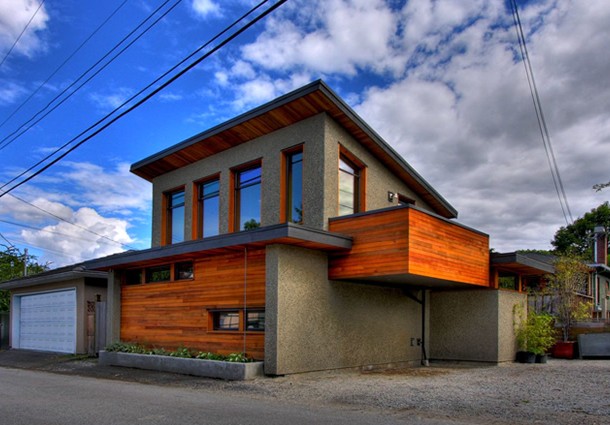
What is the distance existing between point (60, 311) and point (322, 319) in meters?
12.1

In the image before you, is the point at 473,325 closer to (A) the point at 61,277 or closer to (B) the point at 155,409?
(B) the point at 155,409

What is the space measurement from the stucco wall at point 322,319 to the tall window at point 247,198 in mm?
3208

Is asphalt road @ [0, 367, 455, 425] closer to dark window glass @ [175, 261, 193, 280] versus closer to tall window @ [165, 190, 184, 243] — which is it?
dark window glass @ [175, 261, 193, 280]

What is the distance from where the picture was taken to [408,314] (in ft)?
51.7

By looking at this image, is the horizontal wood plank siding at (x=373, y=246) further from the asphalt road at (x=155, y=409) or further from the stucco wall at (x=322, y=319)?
the asphalt road at (x=155, y=409)

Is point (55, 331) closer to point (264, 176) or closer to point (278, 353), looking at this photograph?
point (264, 176)

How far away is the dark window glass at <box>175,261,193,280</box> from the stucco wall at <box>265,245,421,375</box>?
353 centimetres

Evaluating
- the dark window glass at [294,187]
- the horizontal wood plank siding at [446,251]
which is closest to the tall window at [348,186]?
the dark window glass at [294,187]

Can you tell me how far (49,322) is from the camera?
814 inches

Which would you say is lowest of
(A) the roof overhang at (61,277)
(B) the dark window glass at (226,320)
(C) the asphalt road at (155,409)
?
(C) the asphalt road at (155,409)

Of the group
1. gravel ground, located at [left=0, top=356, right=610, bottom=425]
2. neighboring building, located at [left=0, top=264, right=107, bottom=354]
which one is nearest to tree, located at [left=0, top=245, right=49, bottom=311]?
neighboring building, located at [left=0, top=264, right=107, bottom=354]

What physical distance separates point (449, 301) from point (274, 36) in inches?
385

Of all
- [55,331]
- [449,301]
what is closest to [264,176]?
[449,301]

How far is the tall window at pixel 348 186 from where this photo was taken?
14.3 m
